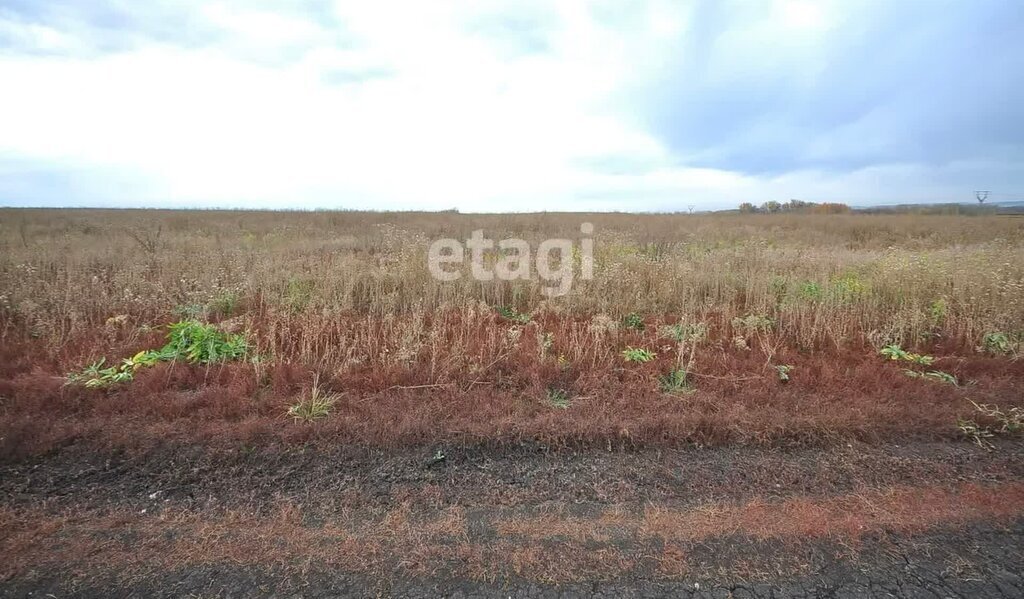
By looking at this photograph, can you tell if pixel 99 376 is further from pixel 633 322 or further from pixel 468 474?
pixel 633 322

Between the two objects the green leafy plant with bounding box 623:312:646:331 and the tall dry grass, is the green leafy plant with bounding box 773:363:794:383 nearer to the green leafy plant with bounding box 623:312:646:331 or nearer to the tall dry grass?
the tall dry grass

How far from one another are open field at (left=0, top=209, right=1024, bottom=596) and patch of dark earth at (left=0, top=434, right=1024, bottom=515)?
20 mm

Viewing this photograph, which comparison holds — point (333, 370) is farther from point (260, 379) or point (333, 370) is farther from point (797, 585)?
point (797, 585)

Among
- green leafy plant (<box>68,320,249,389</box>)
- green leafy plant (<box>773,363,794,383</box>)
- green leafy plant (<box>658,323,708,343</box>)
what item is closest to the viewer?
green leafy plant (<box>68,320,249,389</box>)


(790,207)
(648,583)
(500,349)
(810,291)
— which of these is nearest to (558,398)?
(500,349)

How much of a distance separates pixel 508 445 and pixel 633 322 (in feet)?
11.3

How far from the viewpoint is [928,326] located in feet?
19.0

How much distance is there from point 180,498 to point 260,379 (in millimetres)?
1575

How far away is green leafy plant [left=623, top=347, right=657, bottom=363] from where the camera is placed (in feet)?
15.7

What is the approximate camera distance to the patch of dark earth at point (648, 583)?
2.06 m

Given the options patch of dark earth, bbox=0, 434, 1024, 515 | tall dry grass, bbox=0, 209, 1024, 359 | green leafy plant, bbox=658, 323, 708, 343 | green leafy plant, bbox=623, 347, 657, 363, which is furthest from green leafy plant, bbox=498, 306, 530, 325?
patch of dark earth, bbox=0, 434, 1024, 515

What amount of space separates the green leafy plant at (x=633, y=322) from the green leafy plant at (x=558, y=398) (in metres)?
2.16

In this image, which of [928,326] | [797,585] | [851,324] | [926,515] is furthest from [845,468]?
[928,326]

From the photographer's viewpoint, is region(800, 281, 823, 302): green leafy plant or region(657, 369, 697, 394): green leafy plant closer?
region(657, 369, 697, 394): green leafy plant
